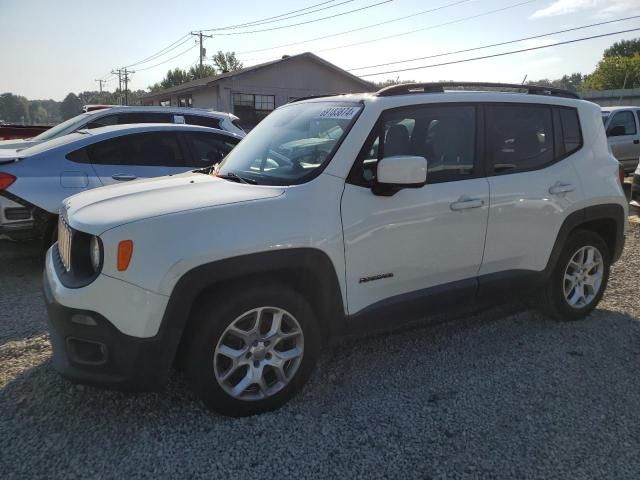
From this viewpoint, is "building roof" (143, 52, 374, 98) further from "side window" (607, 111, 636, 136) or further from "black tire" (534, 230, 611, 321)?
"black tire" (534, 230, 611, 321)

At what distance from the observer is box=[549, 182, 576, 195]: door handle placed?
3812 mm

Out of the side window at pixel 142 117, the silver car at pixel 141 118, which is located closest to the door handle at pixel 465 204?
the silver car at pixel 141 118

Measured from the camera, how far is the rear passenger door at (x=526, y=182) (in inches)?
141

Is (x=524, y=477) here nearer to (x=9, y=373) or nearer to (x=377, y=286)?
(x=377, y=286)

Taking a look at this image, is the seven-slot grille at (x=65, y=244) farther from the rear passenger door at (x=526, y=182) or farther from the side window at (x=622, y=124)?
the side window at (x=622, y=124)

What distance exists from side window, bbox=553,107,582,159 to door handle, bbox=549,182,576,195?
234 mm

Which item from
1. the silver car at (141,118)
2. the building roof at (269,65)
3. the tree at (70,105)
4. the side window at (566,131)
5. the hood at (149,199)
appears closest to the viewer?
the hood at (149,199)

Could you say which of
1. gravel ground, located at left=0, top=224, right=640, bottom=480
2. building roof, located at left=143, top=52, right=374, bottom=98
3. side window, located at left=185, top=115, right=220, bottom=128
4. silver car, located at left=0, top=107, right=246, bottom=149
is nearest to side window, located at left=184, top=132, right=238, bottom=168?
silver car, located at left=0, top=107, right=246, bottom=149

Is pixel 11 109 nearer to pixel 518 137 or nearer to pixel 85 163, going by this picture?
pixel 85 163

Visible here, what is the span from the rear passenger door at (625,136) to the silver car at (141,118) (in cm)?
878

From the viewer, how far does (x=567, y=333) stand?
405 cm

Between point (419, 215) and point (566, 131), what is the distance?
1.74 meters

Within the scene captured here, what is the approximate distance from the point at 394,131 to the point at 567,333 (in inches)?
88.1

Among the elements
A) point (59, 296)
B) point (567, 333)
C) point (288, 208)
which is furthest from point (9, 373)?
point (567, 333)
